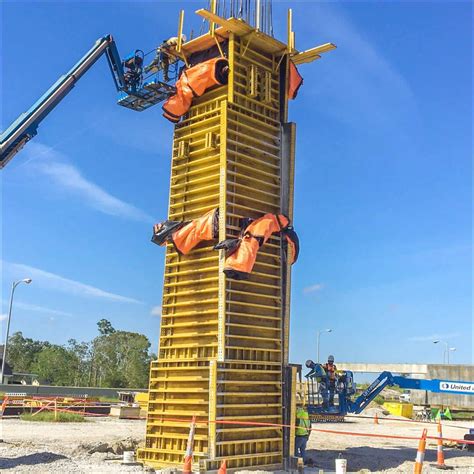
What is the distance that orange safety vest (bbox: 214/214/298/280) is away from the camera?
14.1 m

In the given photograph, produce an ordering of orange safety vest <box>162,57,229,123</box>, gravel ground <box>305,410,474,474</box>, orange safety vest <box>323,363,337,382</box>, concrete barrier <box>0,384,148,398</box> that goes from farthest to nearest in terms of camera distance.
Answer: concrete barrier <box>0,384,148,398</box>
orange safety vest <box>323,363,337,382</box>
orange safety vest <box>162,57,229,123</box>
gravel ground <box>305,410,474,474</box>

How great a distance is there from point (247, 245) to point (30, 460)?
722 cm

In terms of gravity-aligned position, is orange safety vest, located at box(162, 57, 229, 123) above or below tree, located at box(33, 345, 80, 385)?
above

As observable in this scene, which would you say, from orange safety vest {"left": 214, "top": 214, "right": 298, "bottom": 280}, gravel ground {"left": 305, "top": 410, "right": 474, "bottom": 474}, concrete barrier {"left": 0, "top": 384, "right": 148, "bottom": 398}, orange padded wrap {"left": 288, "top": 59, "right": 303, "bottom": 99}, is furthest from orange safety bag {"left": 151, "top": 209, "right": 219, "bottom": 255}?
concrete barrier {"left": 0, "top": 384, "right": 148, "bottom": 398}

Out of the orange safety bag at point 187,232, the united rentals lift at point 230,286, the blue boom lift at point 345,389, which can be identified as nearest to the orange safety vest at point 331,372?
the blue boom lift at point 345,389

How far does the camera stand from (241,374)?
14.5 metres

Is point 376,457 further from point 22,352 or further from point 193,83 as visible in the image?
point 22,352

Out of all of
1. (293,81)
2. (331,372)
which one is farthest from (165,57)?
(331,372)

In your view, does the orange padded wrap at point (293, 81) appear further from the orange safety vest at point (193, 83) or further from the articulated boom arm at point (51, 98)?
the articulated boom arm at point (51, 98)

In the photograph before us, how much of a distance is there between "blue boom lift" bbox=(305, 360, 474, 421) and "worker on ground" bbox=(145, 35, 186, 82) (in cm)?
1034

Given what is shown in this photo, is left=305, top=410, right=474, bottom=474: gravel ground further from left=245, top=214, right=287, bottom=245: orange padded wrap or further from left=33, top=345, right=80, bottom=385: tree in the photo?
left=33, top=345, right=80, bottom=385: tree

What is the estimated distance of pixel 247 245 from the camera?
1430cm

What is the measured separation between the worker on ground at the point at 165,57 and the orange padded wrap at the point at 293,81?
330 cm

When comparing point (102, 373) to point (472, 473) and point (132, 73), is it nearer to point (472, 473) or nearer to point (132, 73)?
point (132, 73)
